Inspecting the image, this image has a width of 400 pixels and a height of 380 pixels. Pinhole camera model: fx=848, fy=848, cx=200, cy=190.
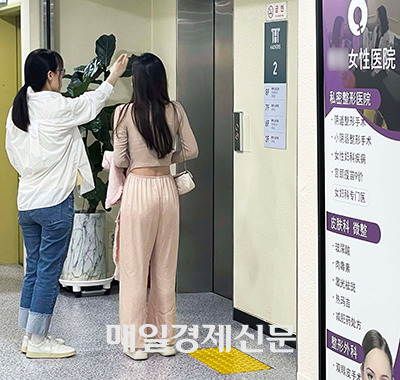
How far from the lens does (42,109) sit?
470cm

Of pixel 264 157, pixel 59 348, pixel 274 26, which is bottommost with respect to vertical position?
pixel 59 348

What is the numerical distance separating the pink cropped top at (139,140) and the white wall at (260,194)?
0.60 m

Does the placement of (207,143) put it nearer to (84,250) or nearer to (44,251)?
(84,250)

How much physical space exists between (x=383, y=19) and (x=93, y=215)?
369 cm

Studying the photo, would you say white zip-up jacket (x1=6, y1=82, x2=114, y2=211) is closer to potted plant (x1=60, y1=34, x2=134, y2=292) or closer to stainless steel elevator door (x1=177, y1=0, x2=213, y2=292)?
potted plant (x1=60, y1=34, x2=134, y2=292)

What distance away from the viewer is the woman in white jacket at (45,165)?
4703mm

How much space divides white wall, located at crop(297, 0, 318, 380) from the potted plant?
8.69 ft

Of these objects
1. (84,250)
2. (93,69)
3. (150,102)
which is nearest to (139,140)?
(150,102)

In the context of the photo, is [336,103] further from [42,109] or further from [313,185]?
[42,109]

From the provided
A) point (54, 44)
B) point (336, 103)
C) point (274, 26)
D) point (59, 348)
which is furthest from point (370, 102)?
point (54, 44)

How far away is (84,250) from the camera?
6.30 meters

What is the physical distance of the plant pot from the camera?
20.6 ft

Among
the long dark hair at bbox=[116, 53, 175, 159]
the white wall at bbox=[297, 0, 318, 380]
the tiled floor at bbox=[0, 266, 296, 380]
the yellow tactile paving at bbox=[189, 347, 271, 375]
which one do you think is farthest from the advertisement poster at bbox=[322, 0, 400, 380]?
the long dark hair at bbox=[116, 53, 175, 159]

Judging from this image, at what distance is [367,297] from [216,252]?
3.25 m
